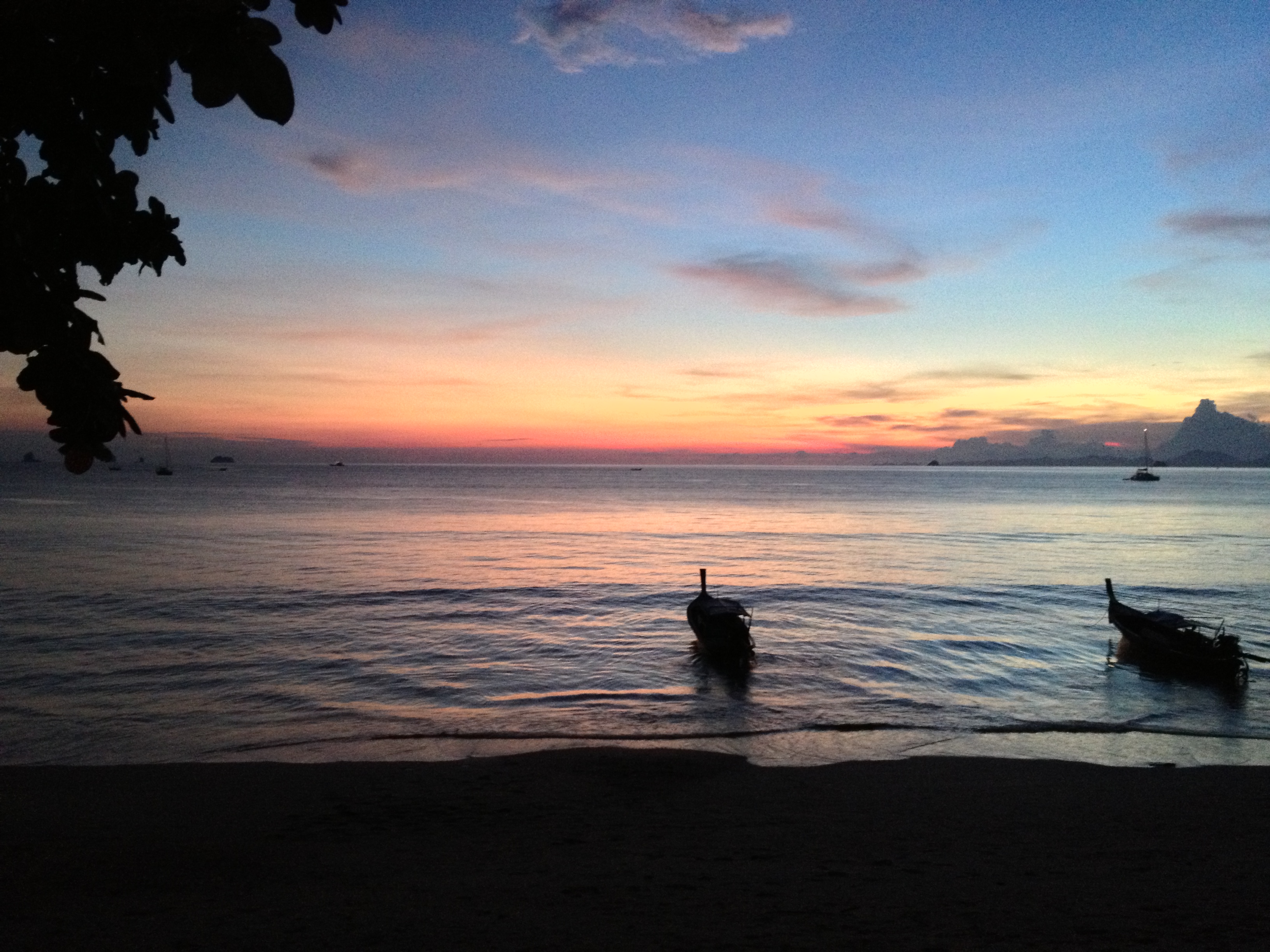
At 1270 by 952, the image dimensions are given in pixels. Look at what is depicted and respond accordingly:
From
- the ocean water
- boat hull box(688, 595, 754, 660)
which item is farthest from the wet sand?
boat hull box(688, 595, 754, 660)

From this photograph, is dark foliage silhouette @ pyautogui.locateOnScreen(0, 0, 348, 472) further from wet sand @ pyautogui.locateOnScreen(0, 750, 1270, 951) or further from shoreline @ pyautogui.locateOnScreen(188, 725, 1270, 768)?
shoreline @ pyautogui.locateOnScreen(188, 725, 1270, 768)

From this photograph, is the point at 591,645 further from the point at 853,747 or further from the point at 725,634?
the point at 853,747

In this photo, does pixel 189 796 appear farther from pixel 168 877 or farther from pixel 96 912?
pixel 96 912

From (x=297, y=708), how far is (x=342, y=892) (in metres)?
12.5

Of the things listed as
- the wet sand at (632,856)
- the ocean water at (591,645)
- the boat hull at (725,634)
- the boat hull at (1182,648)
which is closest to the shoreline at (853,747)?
the ocean water at (591,645)

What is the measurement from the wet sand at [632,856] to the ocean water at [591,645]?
2183mm

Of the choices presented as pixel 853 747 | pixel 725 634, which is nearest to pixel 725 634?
pixel 725 634

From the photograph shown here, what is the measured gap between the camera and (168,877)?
9.77 m

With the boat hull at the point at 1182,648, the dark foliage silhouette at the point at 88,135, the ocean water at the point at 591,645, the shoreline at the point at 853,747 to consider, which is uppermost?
the dark foliage silhouette at the point at 88,135

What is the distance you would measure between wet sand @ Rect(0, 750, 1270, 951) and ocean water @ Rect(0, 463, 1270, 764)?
7.16 ft

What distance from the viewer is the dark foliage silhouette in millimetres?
1997

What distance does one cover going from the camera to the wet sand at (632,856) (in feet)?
27.2

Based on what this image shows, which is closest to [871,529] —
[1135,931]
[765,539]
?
[765,539]

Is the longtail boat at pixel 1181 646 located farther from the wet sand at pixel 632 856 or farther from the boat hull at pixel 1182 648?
the wet sand at pixel 632 856
